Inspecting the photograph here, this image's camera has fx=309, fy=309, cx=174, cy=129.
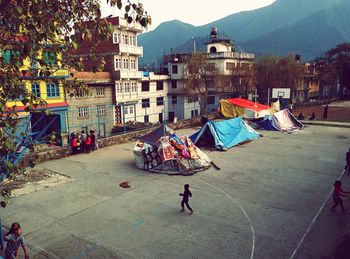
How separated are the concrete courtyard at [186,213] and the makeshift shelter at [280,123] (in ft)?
38.5

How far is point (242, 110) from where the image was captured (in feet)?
112

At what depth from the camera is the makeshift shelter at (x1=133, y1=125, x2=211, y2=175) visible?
1752 centimetres

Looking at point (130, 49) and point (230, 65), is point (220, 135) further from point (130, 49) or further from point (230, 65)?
point (230, 65)

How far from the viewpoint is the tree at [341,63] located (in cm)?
7438

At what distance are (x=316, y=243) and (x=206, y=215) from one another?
395 centimetres

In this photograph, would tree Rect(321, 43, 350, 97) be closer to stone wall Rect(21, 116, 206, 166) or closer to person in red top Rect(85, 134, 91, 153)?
stone wall Rect(21, 116, 206, 166)

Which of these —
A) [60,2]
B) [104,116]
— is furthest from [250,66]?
[60,2]

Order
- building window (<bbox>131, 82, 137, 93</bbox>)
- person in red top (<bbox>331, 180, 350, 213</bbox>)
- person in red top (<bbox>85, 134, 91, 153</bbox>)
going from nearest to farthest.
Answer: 1. person in red top (<bbox>331, 180, 350, 213</bbox>)
2. person in red top (<bbox>85, 134, 91, 153</bbox>)
3. building window (<bbox>131, 82, 137, 93</bbox>)

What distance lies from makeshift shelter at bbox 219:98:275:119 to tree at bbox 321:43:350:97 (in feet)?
158

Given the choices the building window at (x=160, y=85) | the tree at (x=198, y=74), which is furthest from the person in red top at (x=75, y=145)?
the building window at (x=160, y=85)

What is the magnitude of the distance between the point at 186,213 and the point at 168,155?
571cm

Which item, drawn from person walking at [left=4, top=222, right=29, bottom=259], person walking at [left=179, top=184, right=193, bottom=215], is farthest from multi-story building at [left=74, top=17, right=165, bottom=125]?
person walking at [left=4, top=222, right=29, bottom=259]

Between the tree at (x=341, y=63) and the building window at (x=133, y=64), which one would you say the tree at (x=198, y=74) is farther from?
the tree at (x=341, y=63)

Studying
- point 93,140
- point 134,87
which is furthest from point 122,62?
point 93,140
